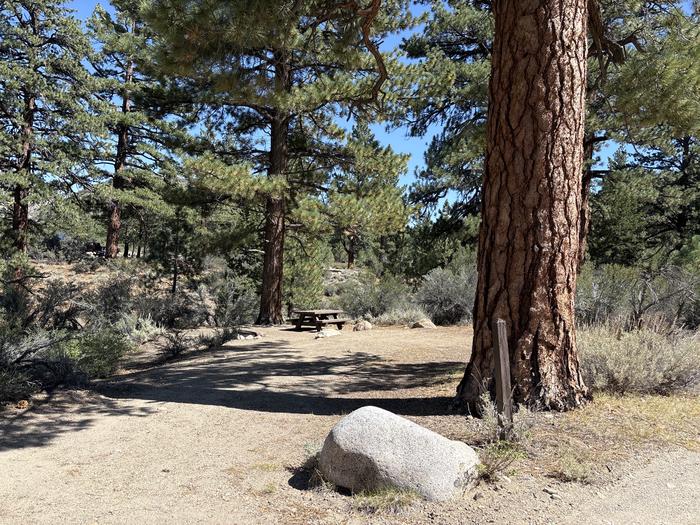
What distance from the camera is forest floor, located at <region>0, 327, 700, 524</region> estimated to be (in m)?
3.48

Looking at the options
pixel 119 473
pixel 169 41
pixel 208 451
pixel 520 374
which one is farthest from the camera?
pixel 169 41

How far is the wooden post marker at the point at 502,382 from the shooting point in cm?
427

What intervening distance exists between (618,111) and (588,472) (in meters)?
5.78

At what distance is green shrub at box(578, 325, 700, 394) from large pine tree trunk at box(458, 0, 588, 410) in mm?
966

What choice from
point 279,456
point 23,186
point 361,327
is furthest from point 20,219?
point 279,456

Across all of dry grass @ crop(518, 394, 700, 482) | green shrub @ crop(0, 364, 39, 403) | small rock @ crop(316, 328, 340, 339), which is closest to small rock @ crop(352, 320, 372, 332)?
small rock @ crop(316, 328, 340, 339)

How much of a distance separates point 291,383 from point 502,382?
3.86 m

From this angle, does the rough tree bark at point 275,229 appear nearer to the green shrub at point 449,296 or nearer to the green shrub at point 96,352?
the green shrub at point 449,296

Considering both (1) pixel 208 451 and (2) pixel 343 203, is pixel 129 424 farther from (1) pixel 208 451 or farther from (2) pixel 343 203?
(2) pixel 343 203

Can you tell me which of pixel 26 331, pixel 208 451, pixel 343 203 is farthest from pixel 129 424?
pixel 343 203

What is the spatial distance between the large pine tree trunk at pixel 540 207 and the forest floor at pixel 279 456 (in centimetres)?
51

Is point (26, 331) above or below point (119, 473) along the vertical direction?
above

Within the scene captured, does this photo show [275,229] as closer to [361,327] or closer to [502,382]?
[361,327]

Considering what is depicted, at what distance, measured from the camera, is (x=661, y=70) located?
710 cm
